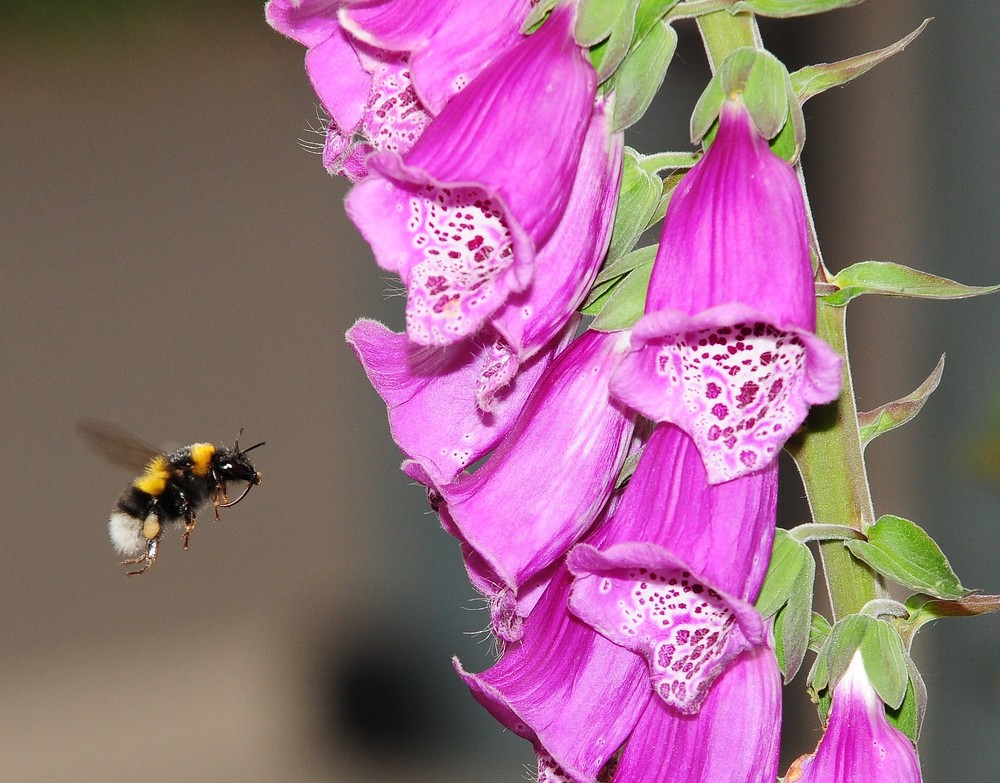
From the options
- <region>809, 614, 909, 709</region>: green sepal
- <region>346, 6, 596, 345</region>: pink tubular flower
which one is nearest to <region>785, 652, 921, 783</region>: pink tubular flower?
<region>809, 614, 909, 709</region>: green sepal

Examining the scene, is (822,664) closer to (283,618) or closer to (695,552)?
(695,552)

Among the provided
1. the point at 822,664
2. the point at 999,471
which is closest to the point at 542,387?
the point at 822,664

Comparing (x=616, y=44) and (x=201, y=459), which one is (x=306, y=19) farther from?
(x=201, y=459)

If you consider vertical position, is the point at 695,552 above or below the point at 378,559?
above

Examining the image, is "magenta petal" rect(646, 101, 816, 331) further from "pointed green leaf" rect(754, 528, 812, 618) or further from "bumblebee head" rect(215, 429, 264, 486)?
"bumblebee head" rect(215, 429, 264, 486)

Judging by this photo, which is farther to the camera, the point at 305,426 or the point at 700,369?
the point at 305,426

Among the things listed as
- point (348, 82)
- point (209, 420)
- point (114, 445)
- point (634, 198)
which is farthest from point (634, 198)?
point (209, 420)

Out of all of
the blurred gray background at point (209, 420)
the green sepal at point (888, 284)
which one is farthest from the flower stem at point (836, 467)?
the blurred gray background at point (209, 420)

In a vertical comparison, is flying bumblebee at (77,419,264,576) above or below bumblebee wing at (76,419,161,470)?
below
